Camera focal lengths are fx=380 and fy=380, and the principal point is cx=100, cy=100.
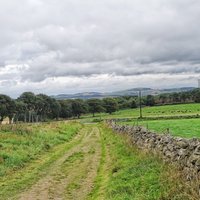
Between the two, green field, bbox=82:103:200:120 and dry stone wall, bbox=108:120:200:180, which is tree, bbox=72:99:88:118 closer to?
green field, bbox=82:103:200:120

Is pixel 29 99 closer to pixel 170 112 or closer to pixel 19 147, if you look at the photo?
pixel 170 112

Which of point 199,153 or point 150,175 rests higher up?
point 199,153

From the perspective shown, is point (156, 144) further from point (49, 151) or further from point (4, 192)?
point (49, 151)

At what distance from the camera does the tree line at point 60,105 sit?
420ft

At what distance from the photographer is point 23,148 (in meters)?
27.6

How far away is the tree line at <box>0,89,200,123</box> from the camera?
12812 cm

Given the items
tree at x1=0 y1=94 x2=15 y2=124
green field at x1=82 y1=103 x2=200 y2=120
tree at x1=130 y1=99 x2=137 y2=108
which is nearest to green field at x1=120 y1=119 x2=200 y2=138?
green field at x1=82 y1=103 x2=200 y2=120

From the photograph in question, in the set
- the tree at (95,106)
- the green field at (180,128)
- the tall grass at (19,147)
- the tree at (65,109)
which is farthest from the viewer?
the tree at (95,106)

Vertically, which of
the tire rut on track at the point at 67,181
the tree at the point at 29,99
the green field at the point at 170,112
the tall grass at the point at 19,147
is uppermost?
the tree at the point at 29,99

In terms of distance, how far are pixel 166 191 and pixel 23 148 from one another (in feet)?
58.9

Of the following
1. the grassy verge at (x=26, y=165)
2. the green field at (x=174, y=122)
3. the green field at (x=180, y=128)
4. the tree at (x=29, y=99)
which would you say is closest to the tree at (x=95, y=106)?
the tree at (x=29, y=99)

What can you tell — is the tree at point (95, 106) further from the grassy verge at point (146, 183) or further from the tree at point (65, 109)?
the grassy verge at point (146, 183)

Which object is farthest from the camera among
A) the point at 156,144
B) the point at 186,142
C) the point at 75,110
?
the point at 75,110

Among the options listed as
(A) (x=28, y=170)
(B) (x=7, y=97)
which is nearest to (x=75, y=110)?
(B) (x=7, y=97)
